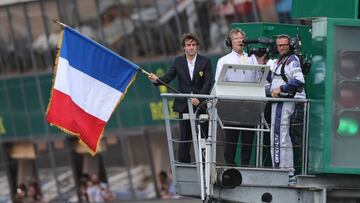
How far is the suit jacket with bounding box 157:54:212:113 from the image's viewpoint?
16.4m

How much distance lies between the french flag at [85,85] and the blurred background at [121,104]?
23106mm

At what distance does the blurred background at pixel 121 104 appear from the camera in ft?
137

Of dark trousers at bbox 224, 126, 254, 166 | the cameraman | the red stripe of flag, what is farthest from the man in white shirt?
the red stripe of flag

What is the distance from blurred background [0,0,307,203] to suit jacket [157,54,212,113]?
23.2m

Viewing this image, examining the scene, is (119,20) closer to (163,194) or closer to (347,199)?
(163,194)

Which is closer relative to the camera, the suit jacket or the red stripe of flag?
the suit jacket

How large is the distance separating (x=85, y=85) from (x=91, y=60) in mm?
295

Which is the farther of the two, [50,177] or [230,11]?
Result: [50,177]

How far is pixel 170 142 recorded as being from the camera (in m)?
15.7

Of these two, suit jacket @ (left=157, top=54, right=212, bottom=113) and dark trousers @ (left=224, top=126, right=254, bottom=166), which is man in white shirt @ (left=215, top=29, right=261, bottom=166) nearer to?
dark trousers @ (left=224, top=126, right=254, bottom=166)

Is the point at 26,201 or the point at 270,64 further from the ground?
the point at 270,64

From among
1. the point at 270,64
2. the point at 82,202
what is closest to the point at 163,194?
the point at 82,202

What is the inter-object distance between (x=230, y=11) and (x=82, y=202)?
318 inches

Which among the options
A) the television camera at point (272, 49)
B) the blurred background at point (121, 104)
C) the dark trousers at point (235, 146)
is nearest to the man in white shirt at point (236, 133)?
the dark trousers at point (235, 146)
